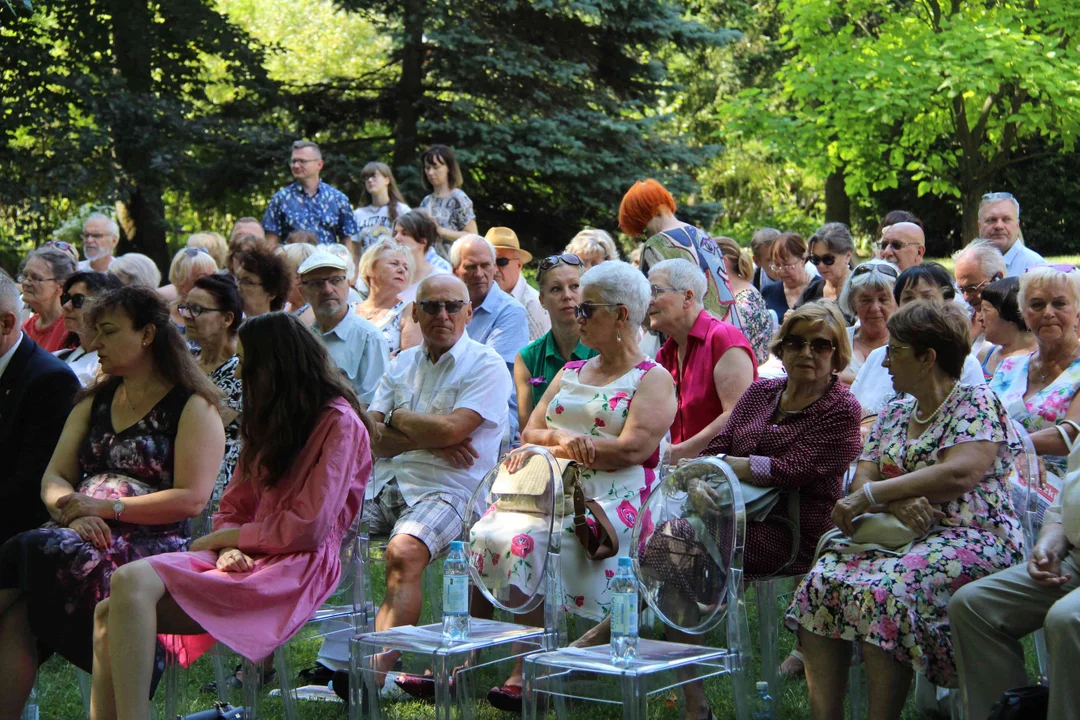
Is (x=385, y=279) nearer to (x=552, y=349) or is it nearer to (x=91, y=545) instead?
(x=552, y=349)

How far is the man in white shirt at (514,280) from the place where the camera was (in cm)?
703

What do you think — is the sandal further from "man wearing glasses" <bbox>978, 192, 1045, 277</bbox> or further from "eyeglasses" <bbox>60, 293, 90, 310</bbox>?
"man wearing glasses" <bbox>978, 192, 1045, 277</bbox>

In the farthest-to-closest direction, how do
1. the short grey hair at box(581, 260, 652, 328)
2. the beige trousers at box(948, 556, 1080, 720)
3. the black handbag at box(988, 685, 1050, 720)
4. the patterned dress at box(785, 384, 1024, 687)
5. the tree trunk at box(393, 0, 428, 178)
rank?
1. the tree trunk at box(393, 0, 428, 178)
2. the short grey hair at box(581, 260, 652, 328)
3. the patterned dress at box(785, 384, 1024, 687)
4. the beige trousers at box(948, 556, 1080, 720)
5. the black handbag at box(988, 685, 1050, 720)

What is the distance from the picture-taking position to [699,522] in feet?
12.1

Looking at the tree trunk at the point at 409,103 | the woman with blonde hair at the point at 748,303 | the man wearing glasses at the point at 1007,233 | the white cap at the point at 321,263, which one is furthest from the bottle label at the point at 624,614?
the tree trunk at the point at 409,103

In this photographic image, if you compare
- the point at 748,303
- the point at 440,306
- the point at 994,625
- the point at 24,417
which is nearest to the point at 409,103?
the point at 748,303

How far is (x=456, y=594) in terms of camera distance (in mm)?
A: 3836

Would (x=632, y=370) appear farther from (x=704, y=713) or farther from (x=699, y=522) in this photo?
(x=704, y=713)

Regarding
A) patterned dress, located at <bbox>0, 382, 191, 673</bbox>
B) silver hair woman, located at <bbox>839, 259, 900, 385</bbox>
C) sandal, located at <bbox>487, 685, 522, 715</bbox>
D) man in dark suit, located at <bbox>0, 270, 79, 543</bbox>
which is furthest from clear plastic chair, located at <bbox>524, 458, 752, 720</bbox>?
man in dark suit, located at <bbox>0, 270, 79, 543</bbox>

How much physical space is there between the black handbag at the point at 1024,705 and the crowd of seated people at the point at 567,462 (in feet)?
0.17

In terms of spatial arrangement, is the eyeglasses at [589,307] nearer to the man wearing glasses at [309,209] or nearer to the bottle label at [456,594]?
the bottle label at [456,594]

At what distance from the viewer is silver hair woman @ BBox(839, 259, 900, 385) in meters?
5.36

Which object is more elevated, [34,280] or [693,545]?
[34,280]

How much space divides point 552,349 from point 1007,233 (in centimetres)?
339
